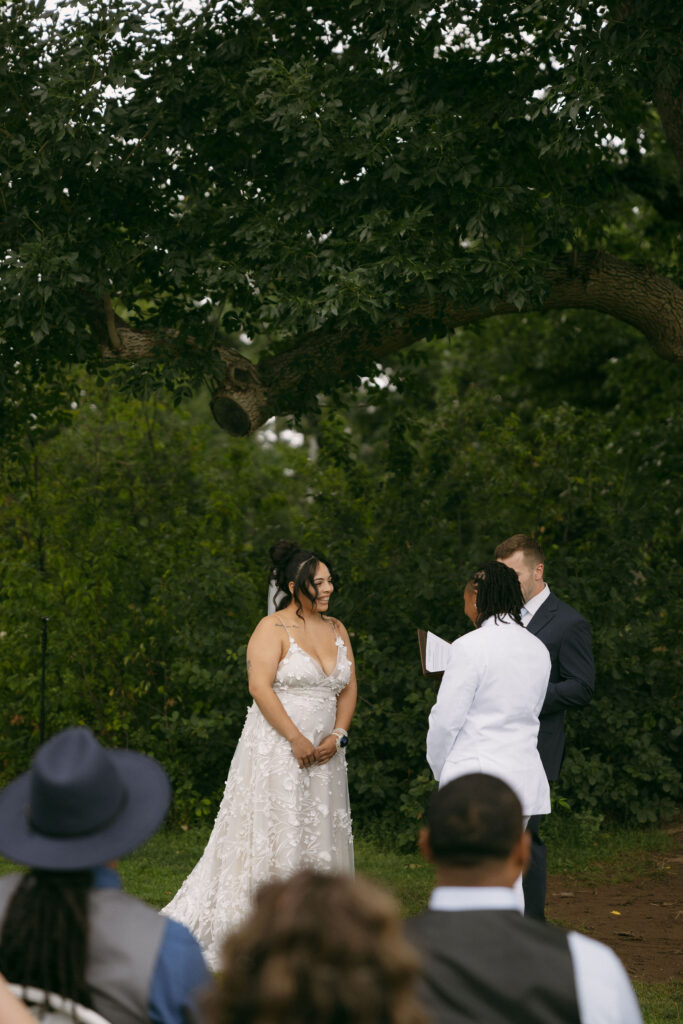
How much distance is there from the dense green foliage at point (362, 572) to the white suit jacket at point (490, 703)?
4.55m

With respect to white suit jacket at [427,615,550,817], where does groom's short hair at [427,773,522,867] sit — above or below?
below

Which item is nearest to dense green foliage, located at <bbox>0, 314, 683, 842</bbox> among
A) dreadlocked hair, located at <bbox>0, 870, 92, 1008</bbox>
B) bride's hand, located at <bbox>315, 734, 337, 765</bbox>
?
bride's hand, located at <bbox>315, 734, 337, 765</bbox>

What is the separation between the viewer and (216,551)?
10.8m

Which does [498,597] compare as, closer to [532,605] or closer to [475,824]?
[532,605]

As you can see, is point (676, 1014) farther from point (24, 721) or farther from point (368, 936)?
point (24, 721)

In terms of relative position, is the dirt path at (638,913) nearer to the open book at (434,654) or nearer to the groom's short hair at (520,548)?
the open book at (434,654)

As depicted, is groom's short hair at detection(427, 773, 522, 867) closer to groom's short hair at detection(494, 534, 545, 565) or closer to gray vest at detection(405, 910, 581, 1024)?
gray vest at detection(405, 910, 581, 1024)

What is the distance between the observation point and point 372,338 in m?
9.16

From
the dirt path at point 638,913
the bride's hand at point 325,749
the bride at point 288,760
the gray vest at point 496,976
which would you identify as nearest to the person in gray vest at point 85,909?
the gray vest at point 496,976

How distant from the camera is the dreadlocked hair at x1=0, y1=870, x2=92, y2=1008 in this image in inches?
83.9

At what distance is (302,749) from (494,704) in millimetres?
1405

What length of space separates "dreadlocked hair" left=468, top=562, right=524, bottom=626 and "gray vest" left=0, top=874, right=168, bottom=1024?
10.2 feet

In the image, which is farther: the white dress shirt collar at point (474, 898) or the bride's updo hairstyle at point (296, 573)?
the bride's updo hairstyle at point (296, 573)

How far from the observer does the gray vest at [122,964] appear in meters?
2.14
